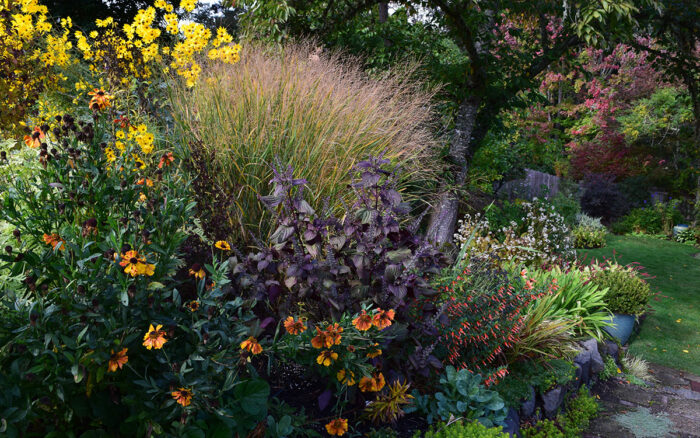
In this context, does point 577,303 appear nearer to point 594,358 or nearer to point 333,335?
point 594,358

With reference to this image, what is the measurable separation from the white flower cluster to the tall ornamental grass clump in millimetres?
1745

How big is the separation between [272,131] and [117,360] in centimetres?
232

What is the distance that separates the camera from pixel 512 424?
244 cm

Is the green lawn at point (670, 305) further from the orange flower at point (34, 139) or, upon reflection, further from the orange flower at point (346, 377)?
the orange flower at point (34, 139)

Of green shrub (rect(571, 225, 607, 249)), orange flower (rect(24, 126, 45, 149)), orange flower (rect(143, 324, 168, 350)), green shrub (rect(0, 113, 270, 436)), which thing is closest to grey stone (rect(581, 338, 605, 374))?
green shrub (rect(0, 113, 270, 436))

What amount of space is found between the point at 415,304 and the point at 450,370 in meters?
0.34

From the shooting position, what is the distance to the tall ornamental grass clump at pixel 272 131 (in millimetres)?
3143

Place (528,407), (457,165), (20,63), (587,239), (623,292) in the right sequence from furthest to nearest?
(587,239) → (457,165) → (623,292) → (20,63) → (528,407)

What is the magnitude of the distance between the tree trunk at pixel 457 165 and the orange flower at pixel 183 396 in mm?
4469

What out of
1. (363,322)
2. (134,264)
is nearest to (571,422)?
(363,322)

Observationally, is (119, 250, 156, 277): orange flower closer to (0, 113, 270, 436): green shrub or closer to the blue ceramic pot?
(0, 113, 270, 436): green shrub

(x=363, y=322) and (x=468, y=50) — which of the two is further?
(x=468, y=50)

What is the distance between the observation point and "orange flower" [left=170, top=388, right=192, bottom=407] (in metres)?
1.37

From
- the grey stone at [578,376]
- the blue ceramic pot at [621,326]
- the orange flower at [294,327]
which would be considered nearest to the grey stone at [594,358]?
the grey stone at [578,376]
